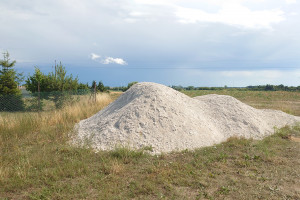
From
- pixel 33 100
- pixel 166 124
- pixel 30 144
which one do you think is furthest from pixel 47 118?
pixel 33 100

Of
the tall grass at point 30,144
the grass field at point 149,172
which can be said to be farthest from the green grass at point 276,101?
the tall grass at point 30,144

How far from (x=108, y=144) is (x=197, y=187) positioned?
2845 mm

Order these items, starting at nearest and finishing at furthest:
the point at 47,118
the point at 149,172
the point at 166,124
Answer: the point at 149,172, the point at 166,124, the point at 47,118

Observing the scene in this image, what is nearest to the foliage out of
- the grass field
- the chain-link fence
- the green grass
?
the chain-link fence

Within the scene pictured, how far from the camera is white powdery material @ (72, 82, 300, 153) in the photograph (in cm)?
589

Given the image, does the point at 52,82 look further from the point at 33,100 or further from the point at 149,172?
the point at 149,172

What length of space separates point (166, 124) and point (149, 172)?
2.38 metres

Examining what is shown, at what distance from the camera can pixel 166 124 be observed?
647cm

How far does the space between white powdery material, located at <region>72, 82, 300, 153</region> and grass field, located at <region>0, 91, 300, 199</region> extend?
1.71ft

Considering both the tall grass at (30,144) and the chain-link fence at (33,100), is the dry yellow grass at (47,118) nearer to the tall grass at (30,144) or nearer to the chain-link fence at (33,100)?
the tall grass at (30,144)

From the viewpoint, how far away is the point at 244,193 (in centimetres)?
352

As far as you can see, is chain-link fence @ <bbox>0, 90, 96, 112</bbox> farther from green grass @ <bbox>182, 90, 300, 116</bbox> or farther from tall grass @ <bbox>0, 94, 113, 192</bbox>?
green grass @ <bbox>182, 90, 300, 116</bbox>

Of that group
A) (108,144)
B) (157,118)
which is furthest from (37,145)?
(157,118)

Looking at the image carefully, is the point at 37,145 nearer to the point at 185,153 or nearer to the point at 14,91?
the point at 185,153
